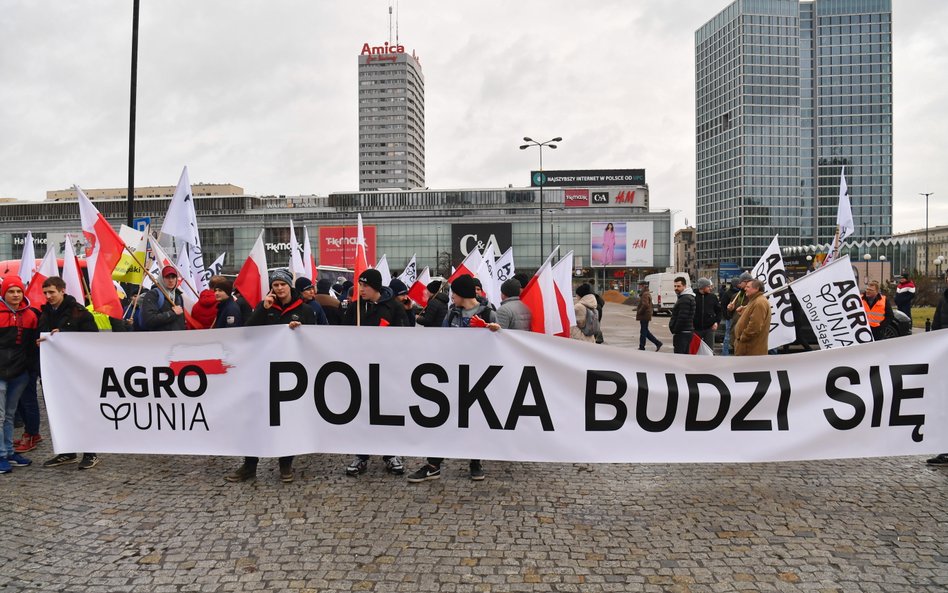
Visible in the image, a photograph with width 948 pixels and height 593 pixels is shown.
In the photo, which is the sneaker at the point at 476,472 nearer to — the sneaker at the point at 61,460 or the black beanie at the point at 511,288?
the black beanie at the point at 511,288

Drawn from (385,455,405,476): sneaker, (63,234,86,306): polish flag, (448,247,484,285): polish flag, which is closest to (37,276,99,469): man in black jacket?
(63,234,86,306): polish flag

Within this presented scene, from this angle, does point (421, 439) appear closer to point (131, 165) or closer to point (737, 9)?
point (131, 165)

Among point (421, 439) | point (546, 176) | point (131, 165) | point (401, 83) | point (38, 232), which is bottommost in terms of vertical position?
point (421, 439)

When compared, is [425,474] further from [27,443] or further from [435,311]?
[27,443]

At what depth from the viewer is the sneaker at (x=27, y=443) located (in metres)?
6.41

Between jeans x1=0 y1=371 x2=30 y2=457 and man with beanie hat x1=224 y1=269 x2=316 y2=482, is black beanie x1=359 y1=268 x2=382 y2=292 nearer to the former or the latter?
man with beanie hat x1=224 y1=269 x2=316 y2=482

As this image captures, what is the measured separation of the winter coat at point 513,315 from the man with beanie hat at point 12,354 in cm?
460

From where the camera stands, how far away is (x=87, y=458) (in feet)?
19.2

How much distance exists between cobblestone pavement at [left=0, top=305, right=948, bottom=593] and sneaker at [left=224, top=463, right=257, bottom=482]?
120 millimetres

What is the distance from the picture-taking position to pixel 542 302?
21.3 feet

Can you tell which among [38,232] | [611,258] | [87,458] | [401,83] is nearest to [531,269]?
[611,258]

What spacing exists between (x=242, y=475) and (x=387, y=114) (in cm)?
19472

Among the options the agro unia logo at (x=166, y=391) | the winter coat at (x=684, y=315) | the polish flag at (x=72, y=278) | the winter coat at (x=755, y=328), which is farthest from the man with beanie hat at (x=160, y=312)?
the winter coat at (x=684, y=315)

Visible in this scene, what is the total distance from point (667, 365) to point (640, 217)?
324 ft
